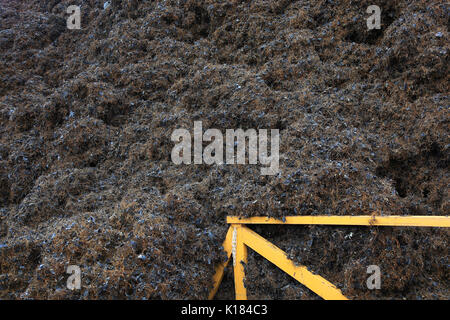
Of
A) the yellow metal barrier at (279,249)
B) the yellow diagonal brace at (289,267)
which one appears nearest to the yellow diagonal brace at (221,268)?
the yellow metal barrier at (279,249)

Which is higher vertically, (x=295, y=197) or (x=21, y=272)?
(x=295, y=197)

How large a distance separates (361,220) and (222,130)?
2.11m

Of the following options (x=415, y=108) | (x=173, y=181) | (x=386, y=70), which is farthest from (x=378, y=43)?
(x=173, y=181)

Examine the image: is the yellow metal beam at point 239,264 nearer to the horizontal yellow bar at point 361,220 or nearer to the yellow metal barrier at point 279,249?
the yellow metal barrier at point 279,249

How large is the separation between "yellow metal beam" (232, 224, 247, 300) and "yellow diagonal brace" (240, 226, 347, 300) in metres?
0.04

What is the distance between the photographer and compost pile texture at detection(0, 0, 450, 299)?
300 cm

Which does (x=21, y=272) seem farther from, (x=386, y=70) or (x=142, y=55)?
(x=386, y=70)

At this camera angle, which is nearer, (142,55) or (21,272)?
(21,272)

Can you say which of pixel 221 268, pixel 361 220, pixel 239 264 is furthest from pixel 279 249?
Result: pixel 361 220

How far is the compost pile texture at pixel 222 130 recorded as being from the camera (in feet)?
9.84

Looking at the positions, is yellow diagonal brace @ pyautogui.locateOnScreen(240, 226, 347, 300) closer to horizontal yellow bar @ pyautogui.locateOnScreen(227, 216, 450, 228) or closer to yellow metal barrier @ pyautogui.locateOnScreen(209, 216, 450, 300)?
yellow metal barrier @ pyautogui.locateOnScreen(209, 216, 450, 300)

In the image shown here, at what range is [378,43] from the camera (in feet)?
15.9

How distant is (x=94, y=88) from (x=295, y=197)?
3369mm
